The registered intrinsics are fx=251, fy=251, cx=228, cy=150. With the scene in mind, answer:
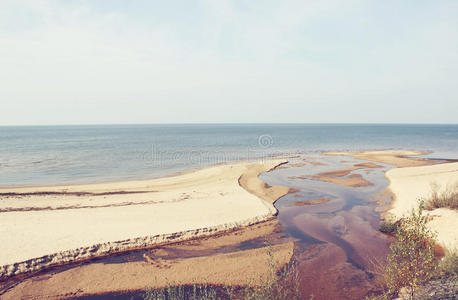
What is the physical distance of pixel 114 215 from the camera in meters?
18.1

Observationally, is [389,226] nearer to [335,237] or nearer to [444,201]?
[335,237]

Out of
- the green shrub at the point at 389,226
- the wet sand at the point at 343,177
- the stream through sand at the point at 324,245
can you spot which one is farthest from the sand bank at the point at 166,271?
the wet sand at the point at 343,177

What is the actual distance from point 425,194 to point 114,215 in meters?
25.0

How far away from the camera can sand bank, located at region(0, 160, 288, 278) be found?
519 inches

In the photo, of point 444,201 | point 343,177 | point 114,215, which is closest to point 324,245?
point 444,201

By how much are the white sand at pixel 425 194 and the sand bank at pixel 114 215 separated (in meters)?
10.0

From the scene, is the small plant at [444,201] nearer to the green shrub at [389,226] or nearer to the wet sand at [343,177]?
the green shrub at [389,226]

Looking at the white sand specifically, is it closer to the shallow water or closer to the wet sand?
the shallow water

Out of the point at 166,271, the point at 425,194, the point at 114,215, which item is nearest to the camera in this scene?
the point at 166,271

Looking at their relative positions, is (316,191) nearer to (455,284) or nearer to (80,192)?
(455,284)

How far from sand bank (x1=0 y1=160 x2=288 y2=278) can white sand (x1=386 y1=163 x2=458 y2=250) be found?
10.0 metres

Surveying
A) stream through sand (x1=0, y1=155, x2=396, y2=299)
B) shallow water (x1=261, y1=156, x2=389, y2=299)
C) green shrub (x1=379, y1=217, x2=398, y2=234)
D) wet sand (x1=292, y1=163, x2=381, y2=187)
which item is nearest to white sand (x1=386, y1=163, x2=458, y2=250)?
stream through sand (x1=0, y1=155, x2=396, y2=299)

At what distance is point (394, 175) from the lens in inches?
1261

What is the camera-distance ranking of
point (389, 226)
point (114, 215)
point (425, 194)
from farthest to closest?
point (425, 194) → point (114, 215) → point (389, 226)
